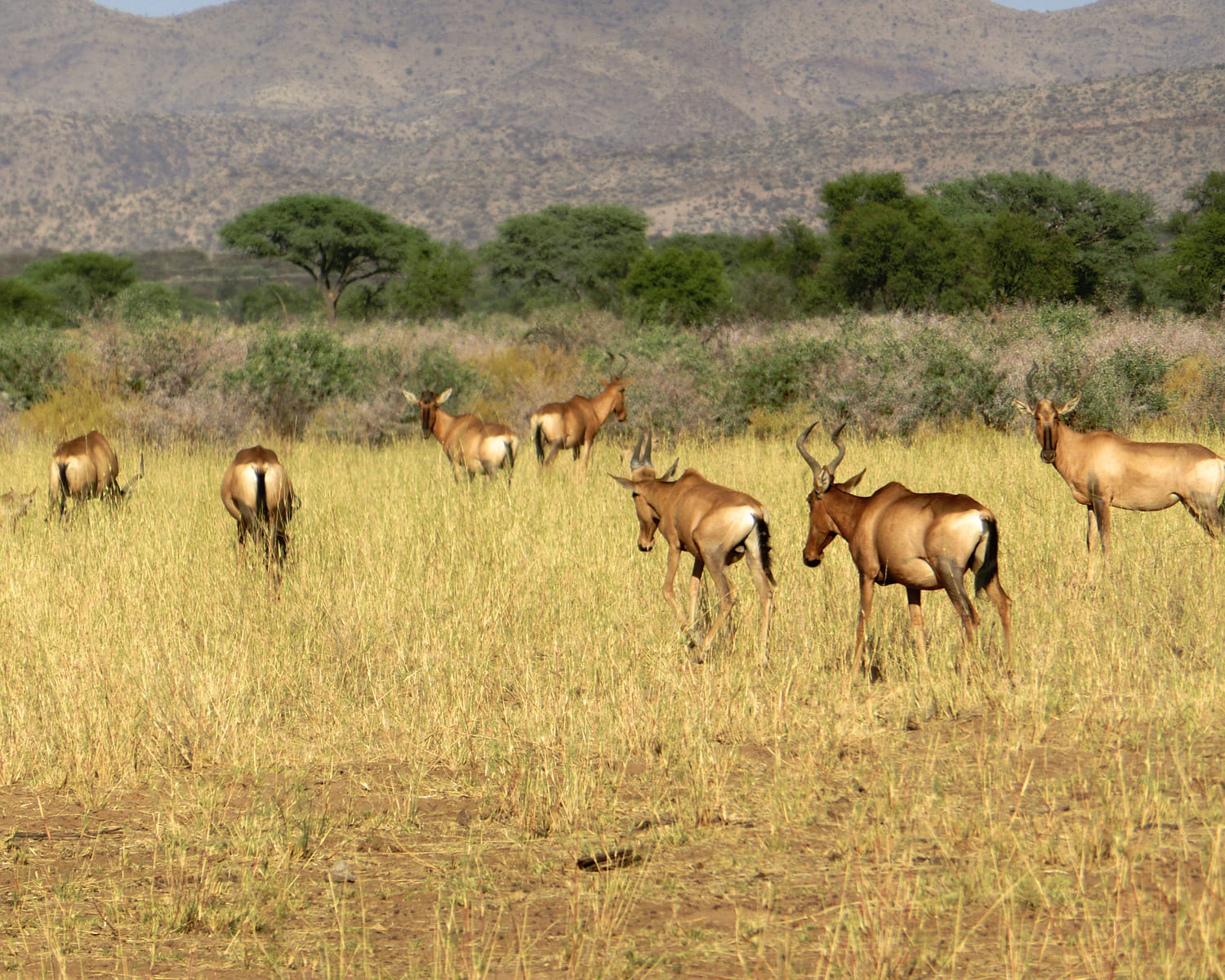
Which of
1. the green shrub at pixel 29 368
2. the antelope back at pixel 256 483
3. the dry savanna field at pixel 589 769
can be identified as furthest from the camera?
the green shrub at pixel 29 368

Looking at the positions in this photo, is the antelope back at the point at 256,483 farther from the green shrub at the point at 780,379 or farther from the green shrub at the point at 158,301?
the green shrub at the point at 158,301

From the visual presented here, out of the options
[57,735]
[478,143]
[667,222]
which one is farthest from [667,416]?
[478,143]

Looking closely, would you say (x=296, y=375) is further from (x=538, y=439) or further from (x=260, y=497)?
(x=260, y=497)

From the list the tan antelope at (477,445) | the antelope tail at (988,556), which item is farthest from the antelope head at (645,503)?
the tan antelope at (477,445)

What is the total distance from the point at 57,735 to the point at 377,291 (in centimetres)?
5662

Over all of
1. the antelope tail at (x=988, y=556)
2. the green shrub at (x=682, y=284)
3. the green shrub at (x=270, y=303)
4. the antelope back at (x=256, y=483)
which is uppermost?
the green shrub at (x=270, y=303)

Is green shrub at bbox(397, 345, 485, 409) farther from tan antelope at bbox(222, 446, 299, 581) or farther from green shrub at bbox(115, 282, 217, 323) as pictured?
tan antelope at bbox(222, 446, 299, 581)

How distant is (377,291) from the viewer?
60844mm

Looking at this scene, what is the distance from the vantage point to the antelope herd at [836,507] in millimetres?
5938

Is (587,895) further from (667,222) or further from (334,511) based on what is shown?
(667,222)

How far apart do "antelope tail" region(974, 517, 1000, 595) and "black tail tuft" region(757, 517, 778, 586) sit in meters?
1.11

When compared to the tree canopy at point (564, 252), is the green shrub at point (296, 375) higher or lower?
lower

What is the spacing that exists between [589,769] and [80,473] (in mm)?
7383

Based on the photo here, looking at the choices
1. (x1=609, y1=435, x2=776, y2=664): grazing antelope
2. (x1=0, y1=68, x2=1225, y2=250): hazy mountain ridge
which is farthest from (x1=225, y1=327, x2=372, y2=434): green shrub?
(x1=0, y1=68, x2=1225, y2=250): hazy mountain ridge
